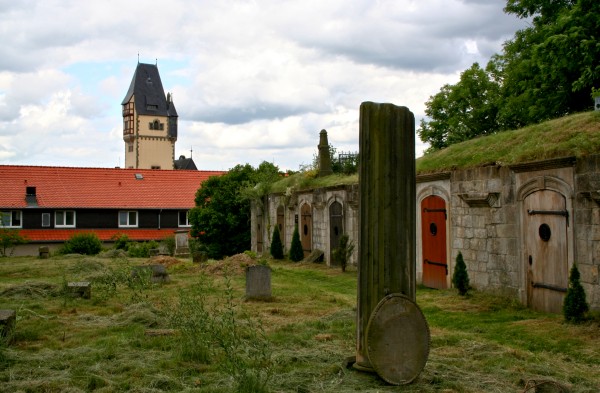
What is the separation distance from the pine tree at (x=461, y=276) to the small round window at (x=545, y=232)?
2.22m

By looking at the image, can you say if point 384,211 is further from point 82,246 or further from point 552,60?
point 82,246

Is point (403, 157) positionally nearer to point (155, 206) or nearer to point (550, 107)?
point (550, 107)

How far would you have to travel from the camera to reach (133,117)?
273 ft

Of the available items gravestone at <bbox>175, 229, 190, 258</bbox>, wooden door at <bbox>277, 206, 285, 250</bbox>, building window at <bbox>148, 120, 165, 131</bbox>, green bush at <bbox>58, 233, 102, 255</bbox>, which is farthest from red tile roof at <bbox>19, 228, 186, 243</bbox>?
building window at <bbox>148, 120, 165, 131</bbox>

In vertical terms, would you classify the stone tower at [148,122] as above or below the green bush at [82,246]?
above

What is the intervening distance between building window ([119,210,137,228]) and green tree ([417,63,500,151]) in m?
19.7

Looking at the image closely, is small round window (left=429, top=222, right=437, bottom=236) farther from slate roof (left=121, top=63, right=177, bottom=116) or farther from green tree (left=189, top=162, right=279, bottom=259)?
slate roof (left=121, top=63, right=177, bottom=116)

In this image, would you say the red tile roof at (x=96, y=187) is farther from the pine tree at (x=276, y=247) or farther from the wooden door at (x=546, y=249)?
the wooden door at (x=546, y=249)

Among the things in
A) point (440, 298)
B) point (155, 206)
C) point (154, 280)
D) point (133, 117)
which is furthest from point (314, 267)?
point (133, 117)

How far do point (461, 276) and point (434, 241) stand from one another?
2.18 meters

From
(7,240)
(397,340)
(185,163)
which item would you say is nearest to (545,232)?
(397,340)

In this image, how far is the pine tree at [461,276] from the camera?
525 inches

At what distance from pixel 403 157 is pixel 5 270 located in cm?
1856

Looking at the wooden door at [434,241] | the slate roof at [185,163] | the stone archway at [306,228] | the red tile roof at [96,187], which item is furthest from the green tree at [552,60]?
the slate roof at [185,163]
